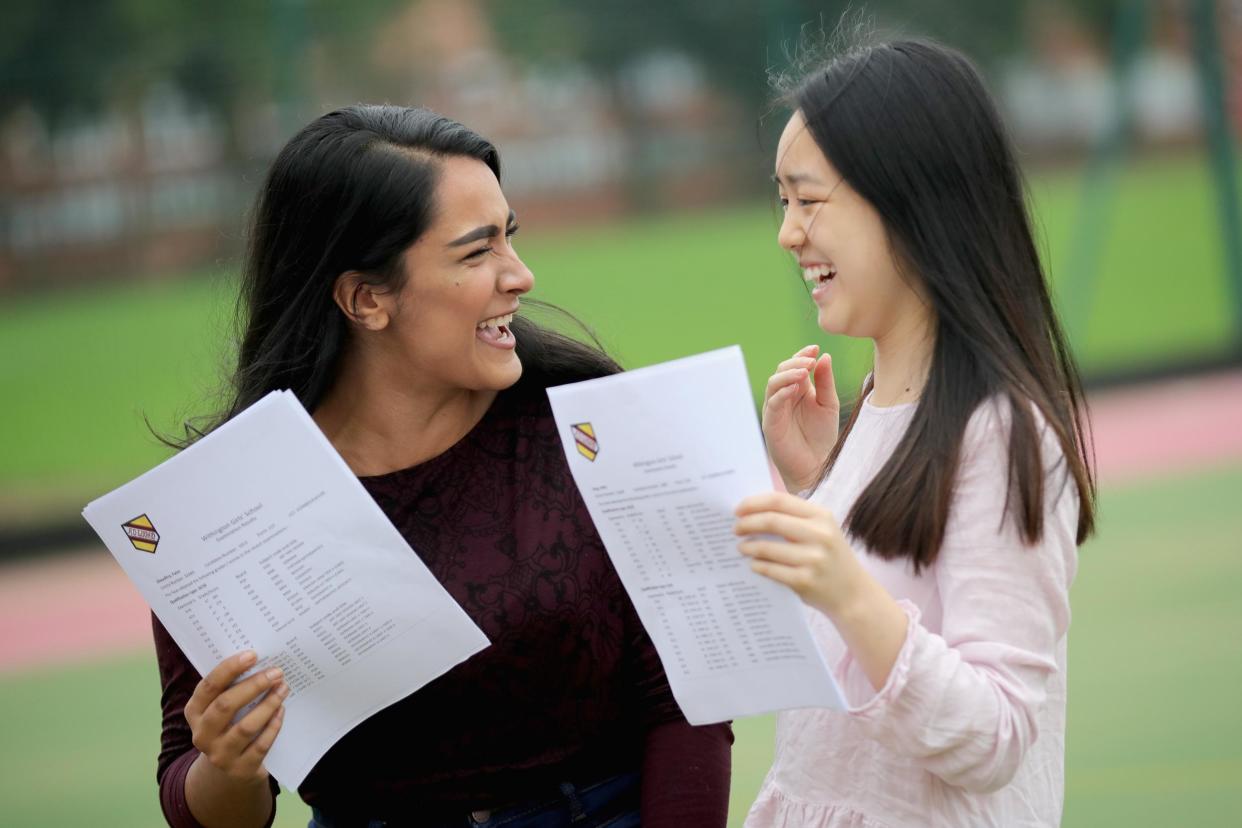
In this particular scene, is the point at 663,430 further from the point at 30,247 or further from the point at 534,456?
the point at 30,247

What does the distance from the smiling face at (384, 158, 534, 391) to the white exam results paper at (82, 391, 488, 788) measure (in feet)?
1.18

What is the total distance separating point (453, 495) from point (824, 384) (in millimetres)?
541

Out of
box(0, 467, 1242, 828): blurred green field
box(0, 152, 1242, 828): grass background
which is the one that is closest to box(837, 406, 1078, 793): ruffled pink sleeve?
box(0, 152, 1242, 828): grass background

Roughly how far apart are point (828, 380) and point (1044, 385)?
47cm

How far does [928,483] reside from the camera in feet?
5.76

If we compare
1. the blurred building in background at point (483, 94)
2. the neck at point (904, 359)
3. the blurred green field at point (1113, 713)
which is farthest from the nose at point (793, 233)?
the blurred building in background at point (483, 94)

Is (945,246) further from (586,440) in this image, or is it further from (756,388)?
(756,388)

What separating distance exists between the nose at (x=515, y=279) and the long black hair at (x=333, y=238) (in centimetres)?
13

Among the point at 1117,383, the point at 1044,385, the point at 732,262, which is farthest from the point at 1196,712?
the point at 732,262

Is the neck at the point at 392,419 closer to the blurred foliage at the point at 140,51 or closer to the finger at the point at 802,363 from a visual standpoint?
the finger at the point at 802,363

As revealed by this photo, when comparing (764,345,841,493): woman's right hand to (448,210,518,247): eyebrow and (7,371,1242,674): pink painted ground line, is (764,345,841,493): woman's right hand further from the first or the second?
(7,371,1242,674): pink painted ground line

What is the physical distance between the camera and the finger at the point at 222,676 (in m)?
1.92

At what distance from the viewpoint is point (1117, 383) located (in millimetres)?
10406

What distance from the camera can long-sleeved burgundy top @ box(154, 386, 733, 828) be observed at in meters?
2.13
